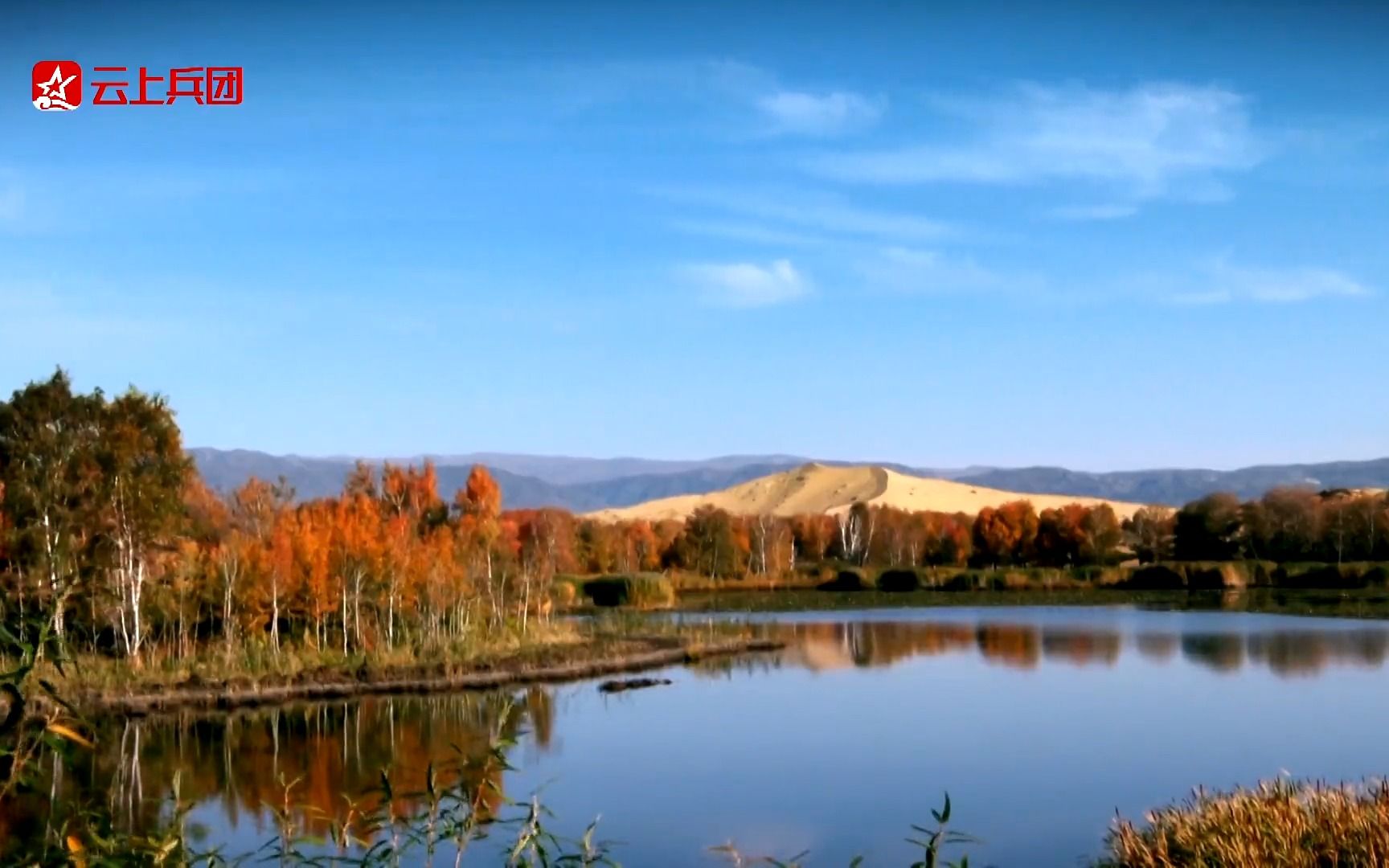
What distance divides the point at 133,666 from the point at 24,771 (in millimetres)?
19105

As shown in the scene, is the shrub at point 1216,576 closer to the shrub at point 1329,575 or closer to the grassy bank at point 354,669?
the shrub at point 1329,575

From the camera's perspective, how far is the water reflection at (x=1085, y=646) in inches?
945

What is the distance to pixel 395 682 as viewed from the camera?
72.1 feet

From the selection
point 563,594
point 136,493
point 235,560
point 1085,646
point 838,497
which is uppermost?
point 838,497

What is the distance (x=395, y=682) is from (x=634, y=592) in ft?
63.2

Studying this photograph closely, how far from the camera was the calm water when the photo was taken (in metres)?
12.6

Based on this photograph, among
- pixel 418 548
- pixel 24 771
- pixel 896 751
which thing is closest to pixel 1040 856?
pixel 896 751

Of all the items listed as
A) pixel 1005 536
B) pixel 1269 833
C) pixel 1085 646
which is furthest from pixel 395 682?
pixel 1005 536

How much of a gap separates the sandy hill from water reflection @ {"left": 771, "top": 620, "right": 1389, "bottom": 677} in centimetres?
6226

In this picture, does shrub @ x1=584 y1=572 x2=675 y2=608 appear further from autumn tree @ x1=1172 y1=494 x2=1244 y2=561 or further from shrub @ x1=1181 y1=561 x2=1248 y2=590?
autumn tree @ x1=1172 y1=494 x2=1244 y2=561

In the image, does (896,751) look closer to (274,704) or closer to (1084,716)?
(1084,716)

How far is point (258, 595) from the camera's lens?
74.8 ft

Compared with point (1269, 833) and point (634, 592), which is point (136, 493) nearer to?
point (1269, 833)

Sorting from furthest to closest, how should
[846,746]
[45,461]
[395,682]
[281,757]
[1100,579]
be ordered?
[1100,579]
[395,682]
[45,461]
[846,746]
[281,757]
